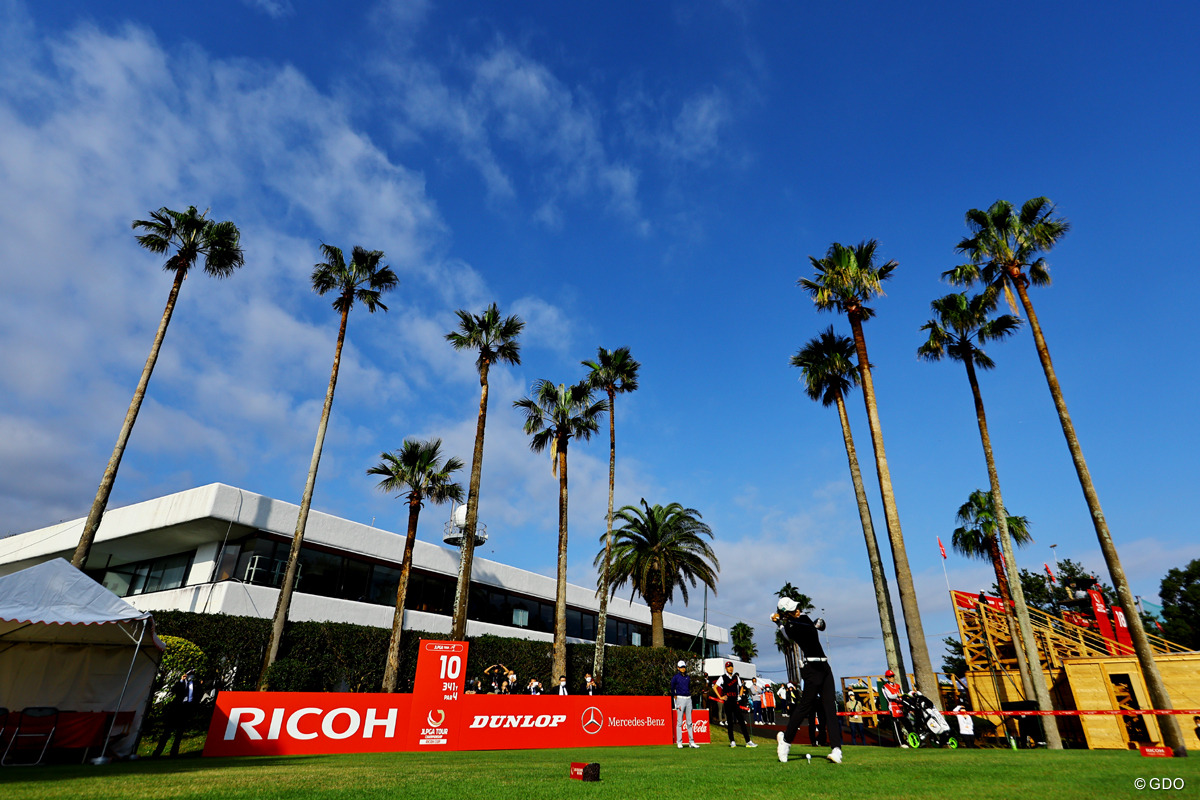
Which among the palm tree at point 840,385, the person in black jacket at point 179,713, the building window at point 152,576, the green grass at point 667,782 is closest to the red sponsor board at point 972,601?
the palm tree at point 840,385

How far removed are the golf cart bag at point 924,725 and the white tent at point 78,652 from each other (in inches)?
767

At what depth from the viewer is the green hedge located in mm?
22516

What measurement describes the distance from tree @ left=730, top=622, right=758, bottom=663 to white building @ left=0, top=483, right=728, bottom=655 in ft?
152

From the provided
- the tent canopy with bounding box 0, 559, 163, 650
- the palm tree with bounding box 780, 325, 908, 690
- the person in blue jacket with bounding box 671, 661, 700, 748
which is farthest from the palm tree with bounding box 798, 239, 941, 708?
the tent canopy with bounding box 0, 559, 163, 650

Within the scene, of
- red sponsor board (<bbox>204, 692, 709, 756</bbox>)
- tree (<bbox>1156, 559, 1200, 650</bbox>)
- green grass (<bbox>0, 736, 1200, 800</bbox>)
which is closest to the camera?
green grass (<bbox>0, 736, 1200, 800</bbox>)

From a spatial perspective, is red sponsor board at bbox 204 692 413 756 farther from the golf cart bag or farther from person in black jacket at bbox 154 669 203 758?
the golf cart bag

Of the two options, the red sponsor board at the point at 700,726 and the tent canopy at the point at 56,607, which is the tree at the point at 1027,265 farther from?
the tent canopy at the point at 56,607

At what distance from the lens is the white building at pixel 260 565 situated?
25.8 m

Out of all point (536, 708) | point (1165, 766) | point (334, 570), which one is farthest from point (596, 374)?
point (1165, 766)

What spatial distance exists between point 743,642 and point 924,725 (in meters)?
64.6

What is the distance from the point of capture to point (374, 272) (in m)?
29.9

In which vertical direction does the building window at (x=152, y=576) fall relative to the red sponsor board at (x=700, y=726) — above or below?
above

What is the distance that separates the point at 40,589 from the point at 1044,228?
32.0m

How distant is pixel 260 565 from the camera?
2680 centimetres
